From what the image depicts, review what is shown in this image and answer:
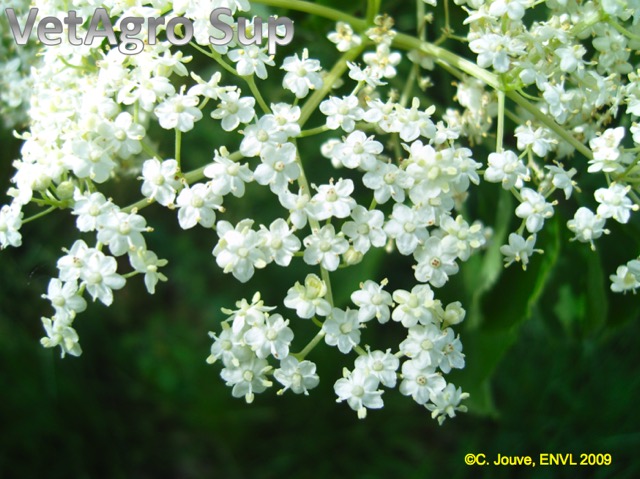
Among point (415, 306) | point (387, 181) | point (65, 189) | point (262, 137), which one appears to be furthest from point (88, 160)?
point (415, 306)

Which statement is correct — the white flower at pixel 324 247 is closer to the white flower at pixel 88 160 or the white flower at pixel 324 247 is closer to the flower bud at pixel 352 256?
the flower bud at pixel 352 256

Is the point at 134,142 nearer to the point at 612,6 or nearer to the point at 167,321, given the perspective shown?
the point at 612,6

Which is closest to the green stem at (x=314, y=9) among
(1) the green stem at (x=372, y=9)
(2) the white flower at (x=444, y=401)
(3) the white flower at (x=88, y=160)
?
(1) the green stem at (x=372, y=9)

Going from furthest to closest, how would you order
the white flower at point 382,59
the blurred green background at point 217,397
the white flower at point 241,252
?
the blurred green background at point 217,397, the white flower at point 382,59, the white flower at point 241,252

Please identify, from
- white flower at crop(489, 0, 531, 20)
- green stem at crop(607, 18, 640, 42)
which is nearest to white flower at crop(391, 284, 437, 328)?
white flower at crop(489, 0, 531, 20)

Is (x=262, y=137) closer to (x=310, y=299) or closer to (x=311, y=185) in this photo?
(x=311, y=185)

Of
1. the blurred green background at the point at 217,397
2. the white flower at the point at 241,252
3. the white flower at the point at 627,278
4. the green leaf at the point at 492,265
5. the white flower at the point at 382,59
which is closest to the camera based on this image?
the white flower at the point at 241,252
